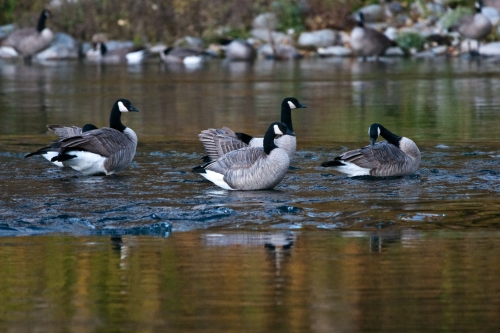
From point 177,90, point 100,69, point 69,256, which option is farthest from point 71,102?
point 69,256

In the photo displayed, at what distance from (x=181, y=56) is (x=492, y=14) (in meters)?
12.1

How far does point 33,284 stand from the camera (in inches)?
238

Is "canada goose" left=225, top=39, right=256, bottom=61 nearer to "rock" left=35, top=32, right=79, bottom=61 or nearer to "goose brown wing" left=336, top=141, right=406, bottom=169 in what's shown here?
"rock" left=35, top=32, right=79, bottom=61

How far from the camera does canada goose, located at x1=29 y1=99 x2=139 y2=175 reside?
36.3 feet

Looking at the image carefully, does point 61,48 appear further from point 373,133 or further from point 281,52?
point 373,133

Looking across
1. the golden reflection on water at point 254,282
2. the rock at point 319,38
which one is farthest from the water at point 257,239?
the rock at point 319,38

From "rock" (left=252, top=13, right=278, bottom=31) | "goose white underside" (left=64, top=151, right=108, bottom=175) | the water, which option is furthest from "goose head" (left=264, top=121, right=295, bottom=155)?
"rock" (left=252, top=13, right=278, bottom=31)

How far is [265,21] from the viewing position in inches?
1559

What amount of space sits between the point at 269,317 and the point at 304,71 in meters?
24.4

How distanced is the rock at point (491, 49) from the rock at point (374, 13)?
20.8 ft

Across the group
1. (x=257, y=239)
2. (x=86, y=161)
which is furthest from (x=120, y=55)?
Answer: (x=257, y=239)

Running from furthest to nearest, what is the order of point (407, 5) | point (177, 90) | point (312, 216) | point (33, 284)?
point (407, 5) → point (177, 90) → point (312, 216) → point (33, 284)

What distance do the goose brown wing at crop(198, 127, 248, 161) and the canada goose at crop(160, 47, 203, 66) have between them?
23.3 m

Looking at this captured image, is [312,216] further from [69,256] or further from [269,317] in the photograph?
[269,317]
